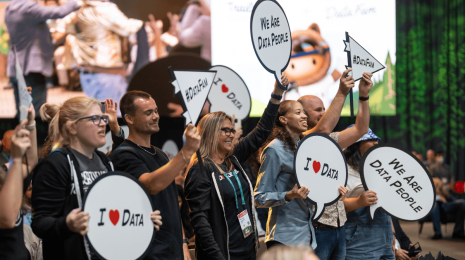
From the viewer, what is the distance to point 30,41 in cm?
521

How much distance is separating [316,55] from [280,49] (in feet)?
11.7

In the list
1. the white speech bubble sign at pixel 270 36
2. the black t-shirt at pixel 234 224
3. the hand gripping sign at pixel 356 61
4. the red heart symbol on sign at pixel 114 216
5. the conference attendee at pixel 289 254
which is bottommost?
the black t-shirt at pixel 234 224

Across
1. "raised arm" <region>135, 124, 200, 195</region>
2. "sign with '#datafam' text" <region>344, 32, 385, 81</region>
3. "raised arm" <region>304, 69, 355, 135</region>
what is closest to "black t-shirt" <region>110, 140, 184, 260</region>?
"raised arm" <region>135, 124, 200, 195</region>

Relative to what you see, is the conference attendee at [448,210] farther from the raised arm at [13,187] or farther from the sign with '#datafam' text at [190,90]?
the raised arm at [13,187]

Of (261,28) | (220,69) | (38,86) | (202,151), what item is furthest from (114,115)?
(38,86)

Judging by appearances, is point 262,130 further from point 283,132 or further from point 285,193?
point 285,193

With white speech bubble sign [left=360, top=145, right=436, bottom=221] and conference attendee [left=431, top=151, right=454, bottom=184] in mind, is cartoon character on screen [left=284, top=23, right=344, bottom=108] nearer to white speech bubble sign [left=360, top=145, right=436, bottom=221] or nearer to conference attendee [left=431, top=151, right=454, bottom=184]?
conference attendee [left=431, top=151, right=454, bottom=184]

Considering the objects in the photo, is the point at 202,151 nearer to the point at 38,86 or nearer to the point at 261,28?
the point at 261,28

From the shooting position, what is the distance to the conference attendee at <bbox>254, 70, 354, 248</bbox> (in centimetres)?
216

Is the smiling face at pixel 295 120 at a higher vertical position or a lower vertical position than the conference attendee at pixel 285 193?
higher

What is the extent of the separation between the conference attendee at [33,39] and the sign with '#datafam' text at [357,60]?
400 cm

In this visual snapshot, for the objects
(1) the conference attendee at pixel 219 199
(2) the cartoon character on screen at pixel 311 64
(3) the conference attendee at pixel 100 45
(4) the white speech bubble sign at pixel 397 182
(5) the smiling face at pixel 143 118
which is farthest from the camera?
(2) the cartoon character on screen at pixel 311 64

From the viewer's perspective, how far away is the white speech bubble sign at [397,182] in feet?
7.47

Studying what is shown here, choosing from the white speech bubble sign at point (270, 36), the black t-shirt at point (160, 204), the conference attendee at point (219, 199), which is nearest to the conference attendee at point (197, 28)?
the white speech bubble sign at point (270, 36)
